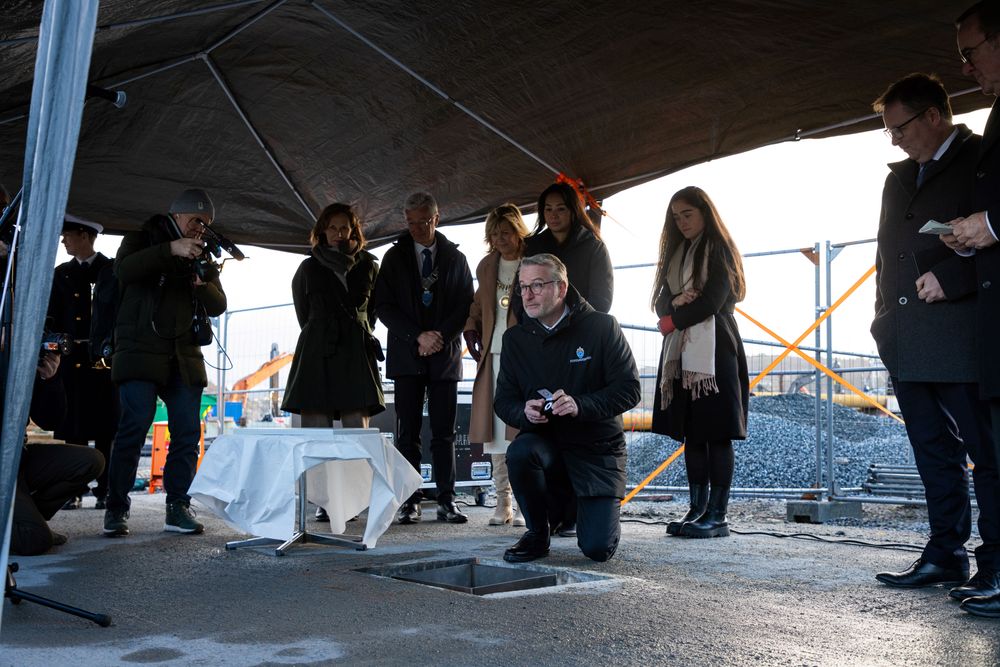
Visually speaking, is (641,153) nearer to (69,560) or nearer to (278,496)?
(278,496)

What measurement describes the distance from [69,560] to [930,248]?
3443 millimetres

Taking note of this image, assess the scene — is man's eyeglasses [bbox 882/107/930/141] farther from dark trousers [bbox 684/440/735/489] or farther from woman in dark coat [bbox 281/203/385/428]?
woman in dark coat [bbox 281/203/385/428]

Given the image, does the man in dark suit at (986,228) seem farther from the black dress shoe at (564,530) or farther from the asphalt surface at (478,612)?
the black dress shoe at (564,530)

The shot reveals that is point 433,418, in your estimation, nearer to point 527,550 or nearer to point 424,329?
point 424,329

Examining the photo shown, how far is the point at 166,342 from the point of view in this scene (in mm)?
4555

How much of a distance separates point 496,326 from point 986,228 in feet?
9.31

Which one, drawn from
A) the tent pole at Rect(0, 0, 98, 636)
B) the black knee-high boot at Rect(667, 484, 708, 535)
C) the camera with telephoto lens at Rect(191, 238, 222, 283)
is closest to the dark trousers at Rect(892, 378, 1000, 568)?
the black knee-high boot at Rect(667, 484, 708, 535)

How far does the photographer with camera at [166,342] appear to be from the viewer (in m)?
4.48

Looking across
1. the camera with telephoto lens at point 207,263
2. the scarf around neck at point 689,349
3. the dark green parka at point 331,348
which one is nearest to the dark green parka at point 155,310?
Result: the camera with telephoto lens at point 207,263

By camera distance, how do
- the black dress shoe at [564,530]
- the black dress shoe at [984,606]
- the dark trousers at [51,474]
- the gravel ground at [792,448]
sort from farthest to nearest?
the gravel ground at [792,448] < the black dress shoe at [564,530] < the dark trousers at [51,474] < the black dress shoe at [984,606]

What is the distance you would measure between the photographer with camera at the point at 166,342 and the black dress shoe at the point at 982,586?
3.47 meters

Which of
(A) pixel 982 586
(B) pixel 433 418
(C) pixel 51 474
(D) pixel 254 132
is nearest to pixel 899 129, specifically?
(A) pixel 982 586

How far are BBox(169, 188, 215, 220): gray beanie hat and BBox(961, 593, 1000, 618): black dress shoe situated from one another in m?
3.79

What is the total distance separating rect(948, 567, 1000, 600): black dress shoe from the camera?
2699 millimetres
